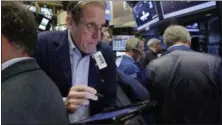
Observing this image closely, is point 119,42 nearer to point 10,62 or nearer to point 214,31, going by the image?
point 214,31

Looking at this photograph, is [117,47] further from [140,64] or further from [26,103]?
[26,103]

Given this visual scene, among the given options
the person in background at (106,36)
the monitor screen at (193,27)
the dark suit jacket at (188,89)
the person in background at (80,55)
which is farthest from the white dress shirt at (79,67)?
the monitor screen at (193,27)

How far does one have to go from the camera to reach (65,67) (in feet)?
4.68

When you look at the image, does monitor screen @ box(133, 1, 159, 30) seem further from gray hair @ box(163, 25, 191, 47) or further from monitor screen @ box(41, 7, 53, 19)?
monitor screen @ box(41, 7, 53, 19)

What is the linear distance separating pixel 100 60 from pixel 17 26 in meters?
0.52

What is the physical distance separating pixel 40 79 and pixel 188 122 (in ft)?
3.13

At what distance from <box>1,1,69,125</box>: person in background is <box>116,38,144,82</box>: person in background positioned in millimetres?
563

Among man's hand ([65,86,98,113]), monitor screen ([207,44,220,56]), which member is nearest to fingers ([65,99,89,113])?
man's hand ([65,86,98,113])

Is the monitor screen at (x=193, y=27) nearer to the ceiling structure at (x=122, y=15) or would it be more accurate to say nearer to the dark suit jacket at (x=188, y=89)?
the dark suit jacket at (x=188, y=89)

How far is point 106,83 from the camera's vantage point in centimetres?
149

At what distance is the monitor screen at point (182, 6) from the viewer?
152 cm

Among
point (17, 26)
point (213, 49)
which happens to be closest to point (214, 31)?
point (213, 49)

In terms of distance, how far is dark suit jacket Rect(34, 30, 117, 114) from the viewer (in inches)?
55.6

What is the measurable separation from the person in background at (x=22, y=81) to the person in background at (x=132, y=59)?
0.56 metres
